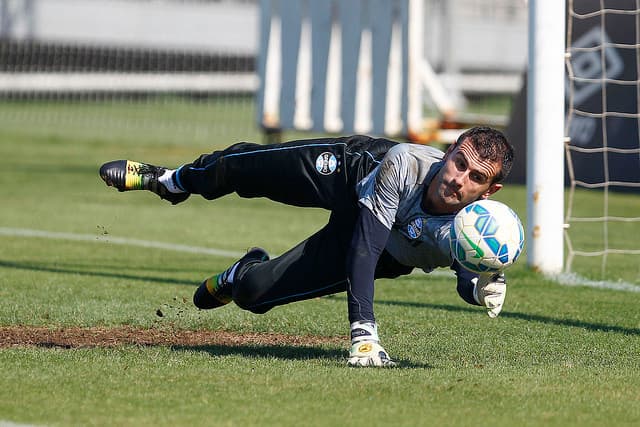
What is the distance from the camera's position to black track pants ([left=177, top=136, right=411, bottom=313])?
6.53 metres

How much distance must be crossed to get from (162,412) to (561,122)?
18.8 ft

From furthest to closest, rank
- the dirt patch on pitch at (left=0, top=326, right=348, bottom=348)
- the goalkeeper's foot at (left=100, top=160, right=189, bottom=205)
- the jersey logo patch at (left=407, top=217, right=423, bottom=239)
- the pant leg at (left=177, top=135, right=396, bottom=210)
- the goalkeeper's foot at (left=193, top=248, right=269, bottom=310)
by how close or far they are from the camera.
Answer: the goalkeeper's foot at (left=100, top=160, right=189, bottom=205), the goalkeeper's foot at (left=193, top=248, right=269, bottom=310), the dirt patch on pitch at (left=0, top=326, right=348, bottom=348), the pant leg at (left=177, top=135, right=396, bottom=210), the jersey logo patch at (left=407, top=217, right=423, bottom=239)

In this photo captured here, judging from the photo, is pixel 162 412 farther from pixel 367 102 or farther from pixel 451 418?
pixel 367 102

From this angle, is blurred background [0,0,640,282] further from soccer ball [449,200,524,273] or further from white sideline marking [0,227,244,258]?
soccer ball [449,200,524,273]

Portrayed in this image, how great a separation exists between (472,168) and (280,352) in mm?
1615

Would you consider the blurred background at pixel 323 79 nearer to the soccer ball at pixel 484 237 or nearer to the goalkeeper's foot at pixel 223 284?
the goalkeeper's foot at pixel 223 284

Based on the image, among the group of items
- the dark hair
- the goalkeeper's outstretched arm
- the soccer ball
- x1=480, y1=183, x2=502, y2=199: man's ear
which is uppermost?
the dark hair

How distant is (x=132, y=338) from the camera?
23.6ft

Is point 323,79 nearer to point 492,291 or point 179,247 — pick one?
point 179,247

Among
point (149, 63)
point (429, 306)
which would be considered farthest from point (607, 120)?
point (149, 63)

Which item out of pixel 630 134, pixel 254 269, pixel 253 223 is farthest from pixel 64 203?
pixel 254 269

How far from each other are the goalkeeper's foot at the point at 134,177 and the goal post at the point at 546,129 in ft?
12.0

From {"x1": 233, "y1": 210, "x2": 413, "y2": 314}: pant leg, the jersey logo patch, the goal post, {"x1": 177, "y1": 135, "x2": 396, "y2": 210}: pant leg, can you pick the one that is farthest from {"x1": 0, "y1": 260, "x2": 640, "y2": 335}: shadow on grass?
{"x1": 177, "y1": 135, "x2": 396, "y2": 210}: pant leg

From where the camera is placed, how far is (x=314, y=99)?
19.5 metres
